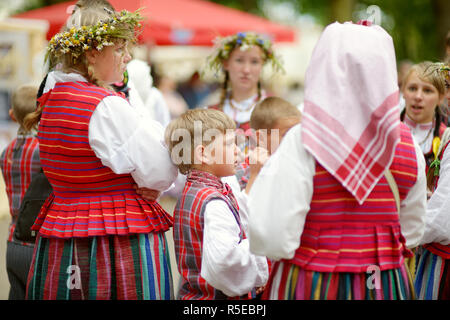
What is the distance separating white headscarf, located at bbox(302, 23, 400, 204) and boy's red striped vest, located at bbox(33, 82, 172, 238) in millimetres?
975

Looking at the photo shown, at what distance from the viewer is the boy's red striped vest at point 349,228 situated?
2.02m

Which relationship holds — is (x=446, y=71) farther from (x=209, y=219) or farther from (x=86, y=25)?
(x=86, y=25)

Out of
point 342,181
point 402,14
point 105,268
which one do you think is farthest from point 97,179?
point 402,14

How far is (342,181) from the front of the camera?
1.94m

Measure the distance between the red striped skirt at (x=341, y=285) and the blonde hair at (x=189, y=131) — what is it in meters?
0.71

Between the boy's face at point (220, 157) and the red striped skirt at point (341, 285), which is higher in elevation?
the boy's face at point (220, 157)

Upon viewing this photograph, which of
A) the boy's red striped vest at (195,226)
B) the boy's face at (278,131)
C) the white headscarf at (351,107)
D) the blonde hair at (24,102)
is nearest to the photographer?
the white headscarf at (351,107)

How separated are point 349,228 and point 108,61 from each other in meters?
1.37

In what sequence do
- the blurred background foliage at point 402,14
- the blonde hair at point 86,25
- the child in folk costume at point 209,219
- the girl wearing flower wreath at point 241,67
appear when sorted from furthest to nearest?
the blurred background foliage at point 402,14
the girl wearing flower wreath at point 241,67
the blonde hair at point 86,25
the child in folk costume at point 209,219

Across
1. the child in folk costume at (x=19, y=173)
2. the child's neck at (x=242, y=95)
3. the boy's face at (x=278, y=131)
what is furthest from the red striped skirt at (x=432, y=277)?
the child in folk costume at (x=19, y=173)

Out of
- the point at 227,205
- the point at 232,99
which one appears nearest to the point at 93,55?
the point at 227,205

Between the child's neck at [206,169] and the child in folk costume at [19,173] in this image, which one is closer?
the child's neck at [206,169]

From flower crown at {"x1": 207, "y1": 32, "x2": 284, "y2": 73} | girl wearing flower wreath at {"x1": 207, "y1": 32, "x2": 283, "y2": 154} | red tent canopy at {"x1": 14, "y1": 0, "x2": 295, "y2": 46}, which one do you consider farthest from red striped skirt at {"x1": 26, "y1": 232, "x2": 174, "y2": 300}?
red tent canopy at {"x1": 14, "y1": 0, "x2": 295, "y2": 46}

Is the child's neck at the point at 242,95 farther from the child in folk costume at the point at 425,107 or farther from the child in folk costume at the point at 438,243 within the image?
the child in folk costume at the point at 438,243
